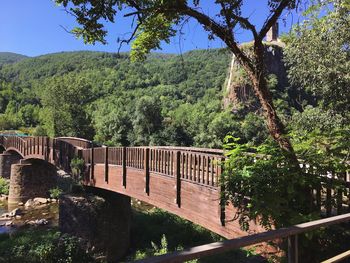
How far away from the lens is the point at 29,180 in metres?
27.2

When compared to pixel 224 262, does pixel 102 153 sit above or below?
above

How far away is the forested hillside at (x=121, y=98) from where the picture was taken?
144 feet

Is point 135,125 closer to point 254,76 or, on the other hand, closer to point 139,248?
point 139,248

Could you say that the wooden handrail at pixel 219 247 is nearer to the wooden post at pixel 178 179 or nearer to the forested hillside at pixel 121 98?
the forested hillside at pixel 121 98

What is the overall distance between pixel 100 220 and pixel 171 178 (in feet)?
22.8

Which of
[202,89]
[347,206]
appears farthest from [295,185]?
[202,89]

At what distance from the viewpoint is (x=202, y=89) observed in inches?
3797

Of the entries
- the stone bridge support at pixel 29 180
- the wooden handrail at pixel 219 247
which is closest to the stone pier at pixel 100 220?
the stone bridge support at pixel 29 180

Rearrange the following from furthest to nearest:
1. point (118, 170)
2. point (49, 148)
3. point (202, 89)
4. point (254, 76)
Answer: point (202, 89) → point (49, 148) → point (118, 170) → point (254, 76)

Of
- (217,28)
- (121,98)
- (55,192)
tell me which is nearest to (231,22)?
(217,28)

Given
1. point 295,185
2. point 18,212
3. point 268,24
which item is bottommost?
point 18,212

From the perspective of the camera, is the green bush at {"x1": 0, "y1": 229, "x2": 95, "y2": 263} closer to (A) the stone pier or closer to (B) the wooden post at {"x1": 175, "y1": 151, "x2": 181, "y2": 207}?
(A) the stone pier

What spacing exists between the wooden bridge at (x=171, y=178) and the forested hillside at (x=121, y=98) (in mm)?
2508

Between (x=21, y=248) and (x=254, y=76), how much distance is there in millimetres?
9585
